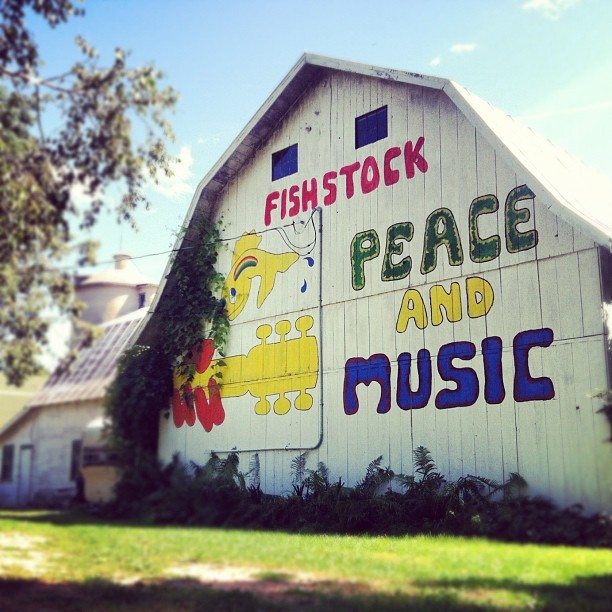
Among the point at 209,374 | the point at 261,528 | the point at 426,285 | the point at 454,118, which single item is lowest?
the point at 261,528

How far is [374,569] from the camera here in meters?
6.18

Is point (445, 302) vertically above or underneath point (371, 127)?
underneath

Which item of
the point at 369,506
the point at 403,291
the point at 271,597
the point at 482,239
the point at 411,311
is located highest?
the point at 482,239

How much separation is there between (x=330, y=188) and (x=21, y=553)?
8.63 m

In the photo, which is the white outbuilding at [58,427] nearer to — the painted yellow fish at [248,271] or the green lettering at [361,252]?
the green lettering at [361,252]

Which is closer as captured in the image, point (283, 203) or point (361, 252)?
point (361, 252)

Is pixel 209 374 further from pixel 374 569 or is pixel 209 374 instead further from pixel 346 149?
pixel 374 569

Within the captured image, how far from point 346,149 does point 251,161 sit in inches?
87.5

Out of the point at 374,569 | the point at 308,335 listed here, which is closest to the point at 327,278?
the point at 308,335

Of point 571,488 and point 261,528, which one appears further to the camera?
point 261,528

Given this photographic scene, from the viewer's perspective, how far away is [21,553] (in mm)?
5145

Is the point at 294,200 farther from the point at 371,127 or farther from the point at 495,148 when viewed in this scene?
the point at 495,148

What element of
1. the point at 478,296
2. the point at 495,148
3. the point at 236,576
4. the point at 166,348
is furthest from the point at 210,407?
the point at 236,576

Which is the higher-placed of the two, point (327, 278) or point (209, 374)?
point (327, 278)
